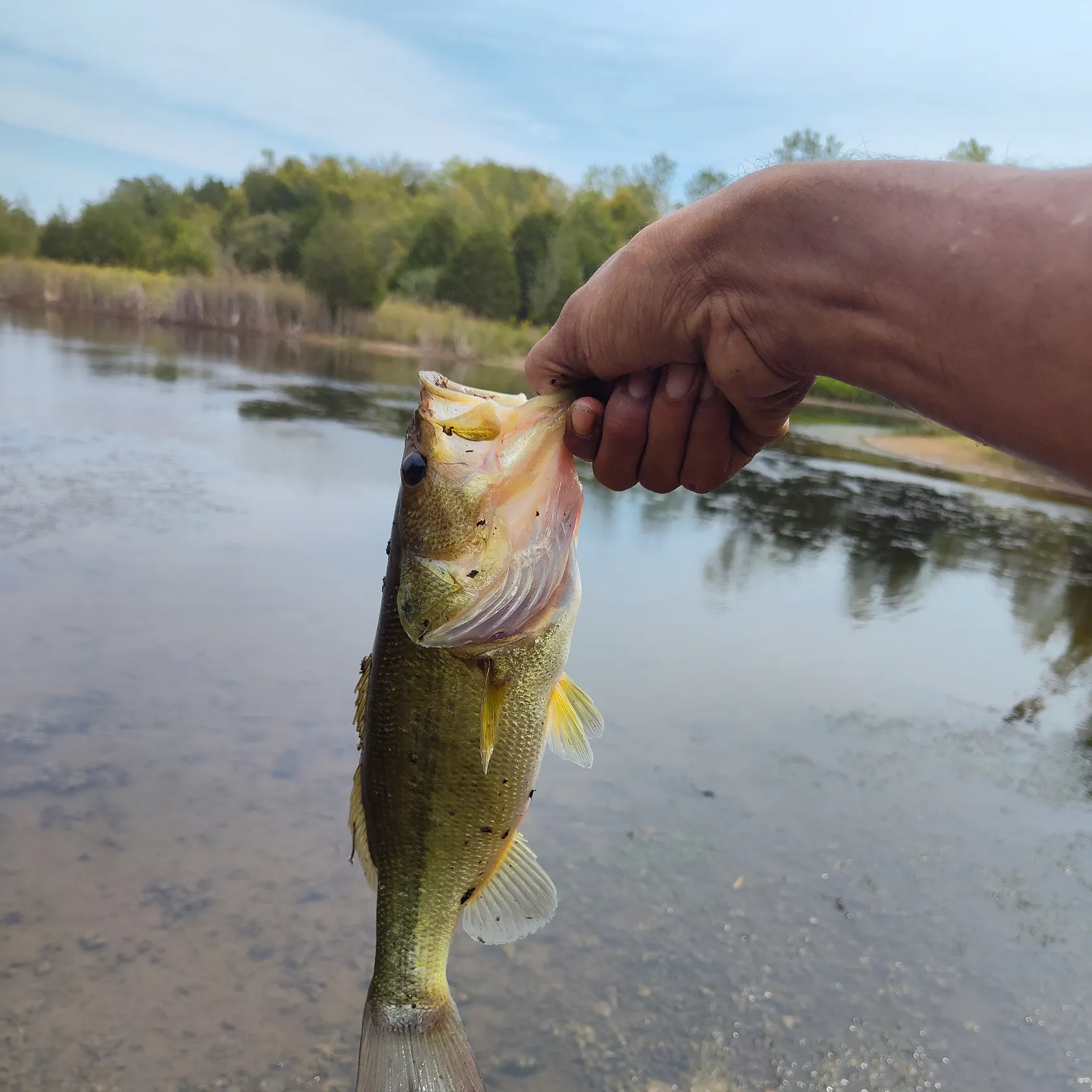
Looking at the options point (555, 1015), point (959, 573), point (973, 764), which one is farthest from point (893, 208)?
point (959, 573)

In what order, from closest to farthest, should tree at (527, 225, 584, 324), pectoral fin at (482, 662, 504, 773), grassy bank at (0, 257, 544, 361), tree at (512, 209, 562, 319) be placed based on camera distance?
pectoral fin at (482, 662, 504, 773) < grassy bank at (0, 257, 544, 361) < tree at (527, 225, 584, 324) < tree at (512, 209, 562, 319)

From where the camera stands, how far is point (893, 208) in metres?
1.48

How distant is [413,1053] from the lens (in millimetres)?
2107

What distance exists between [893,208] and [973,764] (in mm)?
5182

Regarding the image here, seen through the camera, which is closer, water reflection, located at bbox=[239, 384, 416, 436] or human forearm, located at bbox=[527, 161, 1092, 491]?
human forearm, located at bbox=[527, 161, 1092, 491]

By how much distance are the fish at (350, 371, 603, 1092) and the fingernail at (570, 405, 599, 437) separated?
4 centimetres

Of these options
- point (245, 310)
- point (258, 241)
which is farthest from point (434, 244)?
point (245, 310)

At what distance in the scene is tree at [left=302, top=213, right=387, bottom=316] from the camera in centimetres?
4300

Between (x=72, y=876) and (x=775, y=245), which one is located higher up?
(x=775, y=245)

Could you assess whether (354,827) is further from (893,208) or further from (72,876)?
(72,876)

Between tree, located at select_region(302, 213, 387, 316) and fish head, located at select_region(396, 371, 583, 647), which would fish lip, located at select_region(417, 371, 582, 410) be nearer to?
fish head, located at select_region(396, 371, 583, 647)

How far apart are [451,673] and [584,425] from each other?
2.11 ft

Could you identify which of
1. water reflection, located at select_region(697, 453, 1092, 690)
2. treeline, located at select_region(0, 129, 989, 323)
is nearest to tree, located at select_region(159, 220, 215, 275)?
treeline, located at select_region(0, 129, 989, 323)

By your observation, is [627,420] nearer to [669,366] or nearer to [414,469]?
Result: [669,366]
